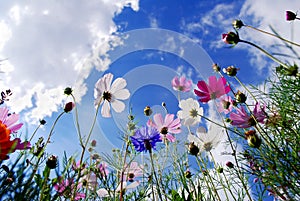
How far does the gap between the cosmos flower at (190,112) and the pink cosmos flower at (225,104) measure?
0.10 m

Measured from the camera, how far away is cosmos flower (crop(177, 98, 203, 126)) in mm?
1146

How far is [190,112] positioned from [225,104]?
17cm

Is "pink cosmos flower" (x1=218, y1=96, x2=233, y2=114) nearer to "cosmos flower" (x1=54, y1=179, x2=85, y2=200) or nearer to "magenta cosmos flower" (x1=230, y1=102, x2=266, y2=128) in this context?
"magenta cosmos flower" (x1=230, y1=102, x2=266, y2=128)

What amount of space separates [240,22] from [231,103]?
1.03ft

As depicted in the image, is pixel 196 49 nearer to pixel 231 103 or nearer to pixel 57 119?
pixel 231 103

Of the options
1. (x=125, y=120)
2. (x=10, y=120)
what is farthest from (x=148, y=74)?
(x=10, y=120)

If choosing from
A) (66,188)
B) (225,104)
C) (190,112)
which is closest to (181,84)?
(190,112)

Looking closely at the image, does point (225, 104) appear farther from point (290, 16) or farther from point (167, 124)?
point (290, 16)

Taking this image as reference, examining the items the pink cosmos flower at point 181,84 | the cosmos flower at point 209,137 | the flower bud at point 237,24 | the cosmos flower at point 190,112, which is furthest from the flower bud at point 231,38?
the pink cosmos flower at point 181,84

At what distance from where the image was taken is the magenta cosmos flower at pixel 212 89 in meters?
0.93

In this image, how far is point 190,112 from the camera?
1.19 m

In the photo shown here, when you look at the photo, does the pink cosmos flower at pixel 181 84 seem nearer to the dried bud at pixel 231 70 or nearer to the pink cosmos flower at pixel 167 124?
the pink cosmos flower at pixel 167 124

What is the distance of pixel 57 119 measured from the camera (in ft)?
2.51

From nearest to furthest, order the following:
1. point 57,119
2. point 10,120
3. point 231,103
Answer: point 10,120 → point 57,119 → point 231,103
